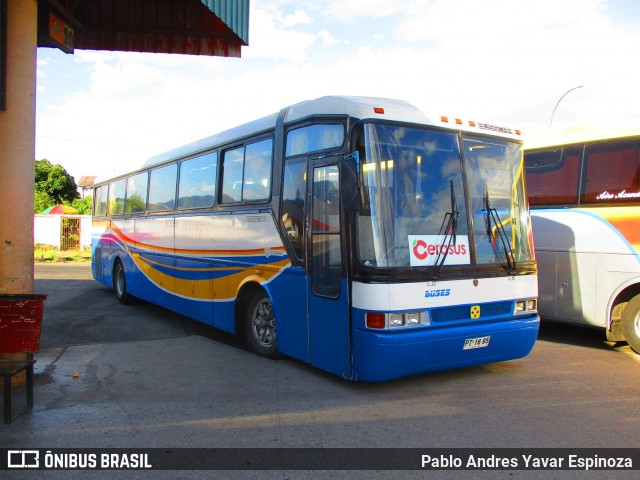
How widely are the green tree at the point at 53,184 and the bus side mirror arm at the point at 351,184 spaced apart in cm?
5038

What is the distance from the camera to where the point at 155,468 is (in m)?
4.21

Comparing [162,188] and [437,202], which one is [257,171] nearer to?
[437,202]

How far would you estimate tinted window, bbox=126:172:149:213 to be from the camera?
11992 millimetres

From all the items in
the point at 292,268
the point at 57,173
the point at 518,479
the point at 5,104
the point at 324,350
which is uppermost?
the point at 57,173

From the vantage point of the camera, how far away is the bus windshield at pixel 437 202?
5.66m

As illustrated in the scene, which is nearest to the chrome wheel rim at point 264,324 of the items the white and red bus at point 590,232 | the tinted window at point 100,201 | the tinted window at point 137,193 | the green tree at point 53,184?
the white and red bus at point 590,232

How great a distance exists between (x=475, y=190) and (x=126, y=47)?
21.0ft

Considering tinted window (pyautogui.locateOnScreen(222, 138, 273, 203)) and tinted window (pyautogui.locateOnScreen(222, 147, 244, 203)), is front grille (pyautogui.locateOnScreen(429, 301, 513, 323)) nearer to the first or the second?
tinted window (pyautogui.locateOnScreen(222, 138, 273, 203))

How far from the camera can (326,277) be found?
6.13 meters

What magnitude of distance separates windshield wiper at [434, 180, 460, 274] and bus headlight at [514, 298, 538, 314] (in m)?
1.23

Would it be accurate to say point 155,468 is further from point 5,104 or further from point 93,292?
point 93,292

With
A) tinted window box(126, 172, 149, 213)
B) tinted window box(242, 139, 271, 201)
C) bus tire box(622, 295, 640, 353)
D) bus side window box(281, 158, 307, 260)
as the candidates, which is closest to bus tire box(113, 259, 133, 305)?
tinted window box(126, 172, 149, 213)

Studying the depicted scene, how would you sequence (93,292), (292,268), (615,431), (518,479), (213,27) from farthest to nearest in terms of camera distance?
(93,292)
(213,27)
(292,268)
(615,431)
(518,479)

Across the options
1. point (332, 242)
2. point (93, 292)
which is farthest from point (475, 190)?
point (93, 292)
